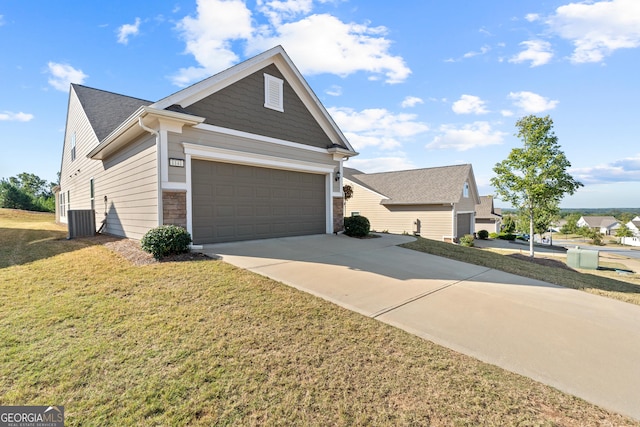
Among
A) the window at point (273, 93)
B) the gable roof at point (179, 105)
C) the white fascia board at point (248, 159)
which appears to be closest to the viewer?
the gable roof at point (179, 105)

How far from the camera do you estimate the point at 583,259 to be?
45.0ft

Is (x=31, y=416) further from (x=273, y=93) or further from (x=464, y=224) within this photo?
(x=464, y=224)

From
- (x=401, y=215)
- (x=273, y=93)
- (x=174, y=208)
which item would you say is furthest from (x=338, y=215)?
(x=401, y=215)

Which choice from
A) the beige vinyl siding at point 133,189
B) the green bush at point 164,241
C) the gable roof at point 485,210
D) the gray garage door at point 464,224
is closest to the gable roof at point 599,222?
the gable roof at point 485,210

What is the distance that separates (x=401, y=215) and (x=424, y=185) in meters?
3.06

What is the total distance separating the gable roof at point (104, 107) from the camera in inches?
476

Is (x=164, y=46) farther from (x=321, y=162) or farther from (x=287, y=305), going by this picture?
(x=287, y=305)

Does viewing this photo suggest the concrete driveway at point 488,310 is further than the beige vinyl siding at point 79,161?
No

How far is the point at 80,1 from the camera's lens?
913cm

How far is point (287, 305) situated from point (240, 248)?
3748 mm

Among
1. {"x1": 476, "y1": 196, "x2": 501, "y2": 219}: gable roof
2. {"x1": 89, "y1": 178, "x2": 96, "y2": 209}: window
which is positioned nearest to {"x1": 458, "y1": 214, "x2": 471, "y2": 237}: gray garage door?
{"x1": 476, "y1": 196, "x2": 501, "y2": 219}: gable roof

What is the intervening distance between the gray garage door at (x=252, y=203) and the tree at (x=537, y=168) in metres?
14.2

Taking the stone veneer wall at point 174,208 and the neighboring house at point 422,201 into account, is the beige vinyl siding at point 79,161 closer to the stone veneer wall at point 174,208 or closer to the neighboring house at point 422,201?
the stone veneer wall at point 174,208

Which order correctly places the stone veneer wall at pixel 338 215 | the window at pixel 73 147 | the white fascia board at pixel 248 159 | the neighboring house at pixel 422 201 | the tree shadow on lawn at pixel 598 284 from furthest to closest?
the neighboring house at pixel 422 201
the window at pixel 73 147
the stone veneer wall at pixel 338 215
the white fascia board at pixel 248 159
the tree shadow on lawn at pixel 598 284
